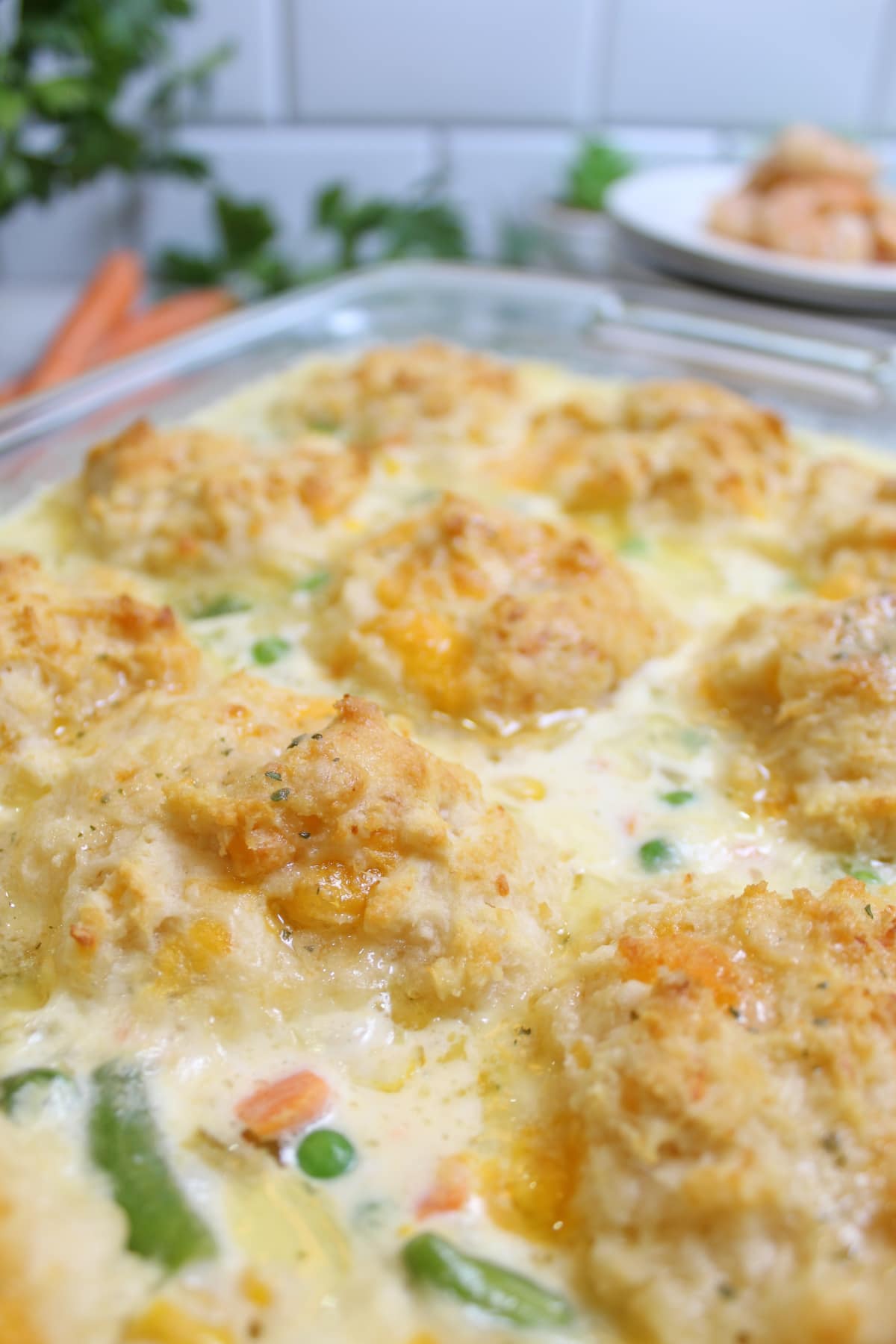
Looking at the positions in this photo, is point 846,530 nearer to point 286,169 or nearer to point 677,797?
point 677,797

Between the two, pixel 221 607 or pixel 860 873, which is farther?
pixel 221 607

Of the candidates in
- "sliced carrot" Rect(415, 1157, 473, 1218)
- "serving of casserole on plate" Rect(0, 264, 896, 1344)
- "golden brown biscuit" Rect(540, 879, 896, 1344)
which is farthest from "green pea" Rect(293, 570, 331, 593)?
"sliced carrot" Rect(415, 1157, 473, 1218)

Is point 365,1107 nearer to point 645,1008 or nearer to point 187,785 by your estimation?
point 645,1008

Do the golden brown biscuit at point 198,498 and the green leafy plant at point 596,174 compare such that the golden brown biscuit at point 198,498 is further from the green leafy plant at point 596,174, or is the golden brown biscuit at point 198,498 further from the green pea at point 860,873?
the green leafy plant at point 596,174

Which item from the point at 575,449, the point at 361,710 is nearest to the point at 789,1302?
the point at 361,710

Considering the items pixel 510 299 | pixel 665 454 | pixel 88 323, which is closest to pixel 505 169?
pixel 510 299
